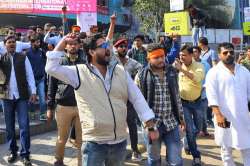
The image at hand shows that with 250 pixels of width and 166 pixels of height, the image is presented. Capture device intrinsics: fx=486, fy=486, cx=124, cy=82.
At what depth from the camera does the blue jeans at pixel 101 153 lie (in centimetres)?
442

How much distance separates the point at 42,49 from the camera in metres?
10.6

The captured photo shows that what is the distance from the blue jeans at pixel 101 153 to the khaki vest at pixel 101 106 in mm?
75

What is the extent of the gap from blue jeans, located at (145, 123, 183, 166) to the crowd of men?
11 millimetres

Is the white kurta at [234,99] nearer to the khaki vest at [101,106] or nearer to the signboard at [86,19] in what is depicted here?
the khaki vest at [101,106]

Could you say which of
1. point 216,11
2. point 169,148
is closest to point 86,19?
point 169,148

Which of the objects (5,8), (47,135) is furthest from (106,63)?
(5,8)

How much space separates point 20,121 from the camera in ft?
22.7

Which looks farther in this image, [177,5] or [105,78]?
[177,5]

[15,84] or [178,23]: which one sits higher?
[178,23]

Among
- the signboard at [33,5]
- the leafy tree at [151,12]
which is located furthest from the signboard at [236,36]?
the signboard at [33,5]

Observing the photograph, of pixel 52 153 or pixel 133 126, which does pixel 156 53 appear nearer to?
pixel 133 126

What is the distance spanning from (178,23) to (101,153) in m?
7.80

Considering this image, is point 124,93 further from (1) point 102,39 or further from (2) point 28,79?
(2) point 28,79

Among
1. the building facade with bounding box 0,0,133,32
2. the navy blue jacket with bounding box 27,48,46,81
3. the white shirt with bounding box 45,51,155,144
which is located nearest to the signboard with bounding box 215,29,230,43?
the building facade with bounding box 0,0,133,32
